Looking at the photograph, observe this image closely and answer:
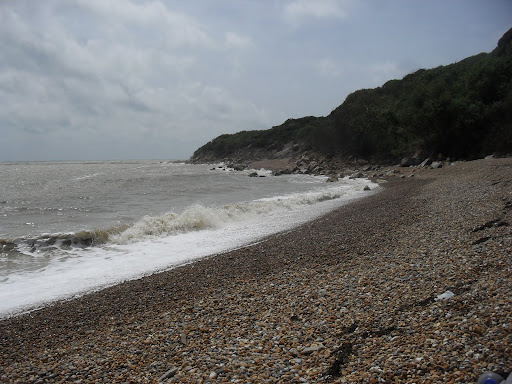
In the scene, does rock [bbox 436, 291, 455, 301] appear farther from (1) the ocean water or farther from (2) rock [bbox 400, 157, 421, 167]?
(2) rock [bbox 400, 157, 421, 167]

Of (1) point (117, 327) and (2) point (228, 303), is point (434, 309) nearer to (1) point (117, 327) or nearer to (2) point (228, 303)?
(2) point (228, 303)

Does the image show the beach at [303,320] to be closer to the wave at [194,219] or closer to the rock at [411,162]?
the wave at [194,219]

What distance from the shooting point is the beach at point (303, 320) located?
364 cm

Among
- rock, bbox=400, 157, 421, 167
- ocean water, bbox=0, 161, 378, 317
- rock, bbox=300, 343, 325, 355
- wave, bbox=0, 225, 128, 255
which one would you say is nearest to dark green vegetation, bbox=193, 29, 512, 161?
rock, bbox=400, 157, 421, 167

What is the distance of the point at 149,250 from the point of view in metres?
11.9

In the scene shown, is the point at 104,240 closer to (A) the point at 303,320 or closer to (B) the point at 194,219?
(B) the point at 194,219

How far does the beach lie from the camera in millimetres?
3641

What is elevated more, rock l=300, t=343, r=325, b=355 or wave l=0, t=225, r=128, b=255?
wave l=0, t=225, r=128, b=255

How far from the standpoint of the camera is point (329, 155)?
60500 mm

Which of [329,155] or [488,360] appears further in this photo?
[329,155]

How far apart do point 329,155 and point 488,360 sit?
5878 centimetres

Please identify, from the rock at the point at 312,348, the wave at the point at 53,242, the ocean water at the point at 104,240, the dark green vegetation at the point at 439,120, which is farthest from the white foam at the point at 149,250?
the dark green vegetation at the point at 439,120

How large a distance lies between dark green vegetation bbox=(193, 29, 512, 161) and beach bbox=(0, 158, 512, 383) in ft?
104

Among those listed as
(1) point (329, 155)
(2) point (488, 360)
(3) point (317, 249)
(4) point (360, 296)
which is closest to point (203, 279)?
(3) point (317, 249)
